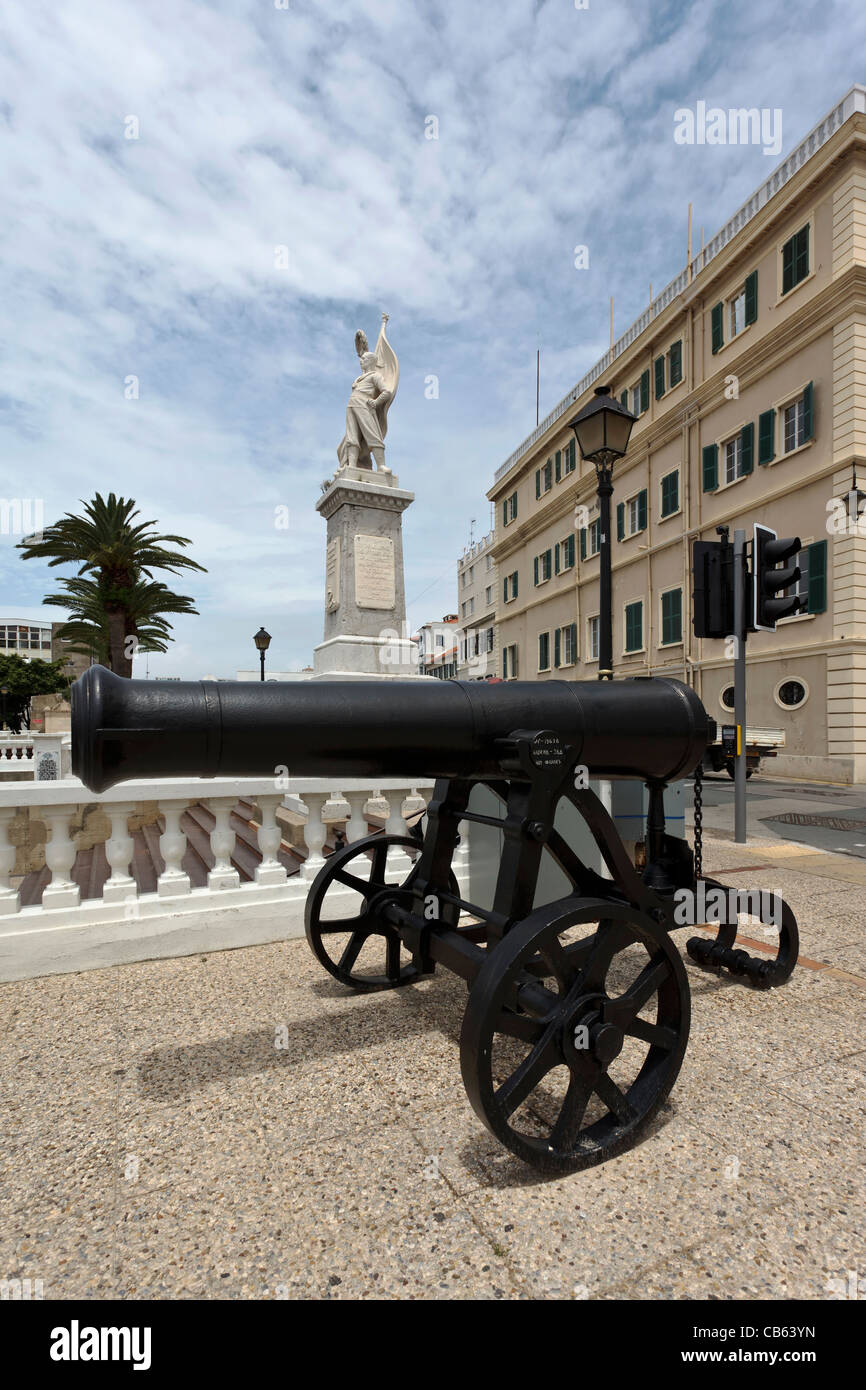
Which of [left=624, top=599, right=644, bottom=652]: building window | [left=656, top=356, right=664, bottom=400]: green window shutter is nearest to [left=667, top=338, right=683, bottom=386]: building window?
[left=656, top=356, right=664, bottom=400]: green window shutter

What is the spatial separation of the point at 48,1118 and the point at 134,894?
Answer: 169cm

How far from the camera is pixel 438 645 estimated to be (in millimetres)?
76500

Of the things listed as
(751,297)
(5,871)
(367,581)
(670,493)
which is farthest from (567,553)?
(5,871)

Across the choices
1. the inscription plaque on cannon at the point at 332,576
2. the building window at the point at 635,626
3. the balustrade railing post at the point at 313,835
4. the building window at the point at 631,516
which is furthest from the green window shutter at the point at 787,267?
the balustrade railing post at the point at 313,835

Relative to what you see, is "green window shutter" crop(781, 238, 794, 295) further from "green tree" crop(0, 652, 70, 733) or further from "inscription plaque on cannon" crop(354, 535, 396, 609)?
"green tree" crop(0, 652, 70, 733)

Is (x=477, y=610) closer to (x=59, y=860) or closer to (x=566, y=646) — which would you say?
(x=566, y=646)

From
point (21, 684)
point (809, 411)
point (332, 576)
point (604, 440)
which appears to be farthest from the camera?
point (21, 684)

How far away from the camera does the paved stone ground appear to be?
1682mm

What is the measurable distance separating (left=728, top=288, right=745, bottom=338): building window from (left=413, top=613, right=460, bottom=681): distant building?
153 ft

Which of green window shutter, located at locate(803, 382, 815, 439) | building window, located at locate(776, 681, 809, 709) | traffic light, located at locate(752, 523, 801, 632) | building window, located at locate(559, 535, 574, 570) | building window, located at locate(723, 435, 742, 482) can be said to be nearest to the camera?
traffic light, located at locate(752, 523, 801, 632)

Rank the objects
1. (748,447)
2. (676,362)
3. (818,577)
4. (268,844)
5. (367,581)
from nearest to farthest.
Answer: (268,844), (367,581), (818,577), (748,447), (676,362)

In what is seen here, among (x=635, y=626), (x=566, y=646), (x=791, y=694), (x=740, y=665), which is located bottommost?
(x=791, y=694)

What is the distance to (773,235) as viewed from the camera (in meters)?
18.0

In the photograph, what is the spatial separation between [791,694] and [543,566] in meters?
16.6
